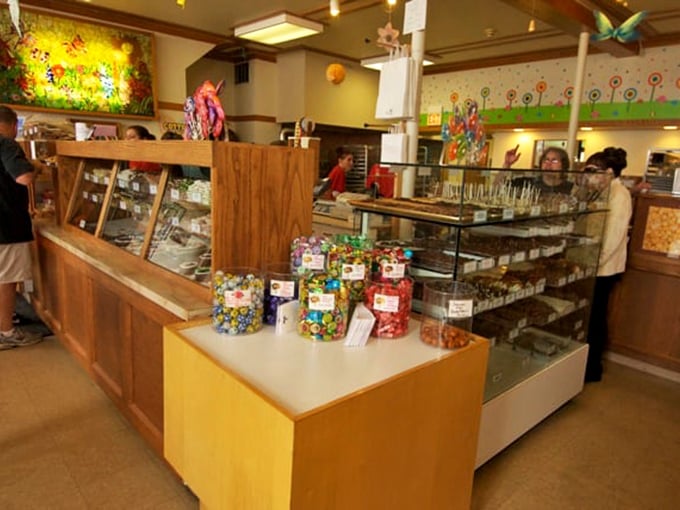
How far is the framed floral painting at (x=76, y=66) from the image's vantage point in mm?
5203

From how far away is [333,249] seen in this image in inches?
72.0

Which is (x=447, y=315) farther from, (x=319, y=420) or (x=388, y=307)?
(x=319, y=420)

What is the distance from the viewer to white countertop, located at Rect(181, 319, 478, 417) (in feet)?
4.27

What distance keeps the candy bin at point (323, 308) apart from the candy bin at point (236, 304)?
0.56 ft

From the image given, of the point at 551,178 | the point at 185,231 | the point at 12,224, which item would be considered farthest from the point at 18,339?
the point at 551,178

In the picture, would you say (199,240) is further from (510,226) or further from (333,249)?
(510,226)

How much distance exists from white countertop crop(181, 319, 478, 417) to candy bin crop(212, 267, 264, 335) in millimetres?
35

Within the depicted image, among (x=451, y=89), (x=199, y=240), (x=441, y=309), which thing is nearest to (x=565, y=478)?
(x=441, y=309)

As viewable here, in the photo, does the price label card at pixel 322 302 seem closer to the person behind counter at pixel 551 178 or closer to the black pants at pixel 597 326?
the person behind counter at pixel 551 178

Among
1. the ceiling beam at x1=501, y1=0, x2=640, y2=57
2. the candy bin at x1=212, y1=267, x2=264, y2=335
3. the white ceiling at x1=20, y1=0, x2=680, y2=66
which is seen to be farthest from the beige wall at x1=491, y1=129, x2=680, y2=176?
the candy bin at x1=212, y1=267, x2=264, y2=335

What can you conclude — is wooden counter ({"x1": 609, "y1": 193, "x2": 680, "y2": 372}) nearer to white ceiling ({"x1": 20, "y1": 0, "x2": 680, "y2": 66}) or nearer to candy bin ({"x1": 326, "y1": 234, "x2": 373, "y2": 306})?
white ceiling ({"x1": 20, "y1": 0, "x2": 680, "y2": 66})

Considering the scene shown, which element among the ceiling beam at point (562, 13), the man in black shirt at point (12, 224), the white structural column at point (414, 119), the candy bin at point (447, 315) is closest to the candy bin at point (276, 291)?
the candy bin at point (447, 315)

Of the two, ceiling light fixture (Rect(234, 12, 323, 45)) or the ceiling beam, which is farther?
ceiling light fixture (Rect(234, 12, 323, 45))

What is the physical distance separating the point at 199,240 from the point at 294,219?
56cm
